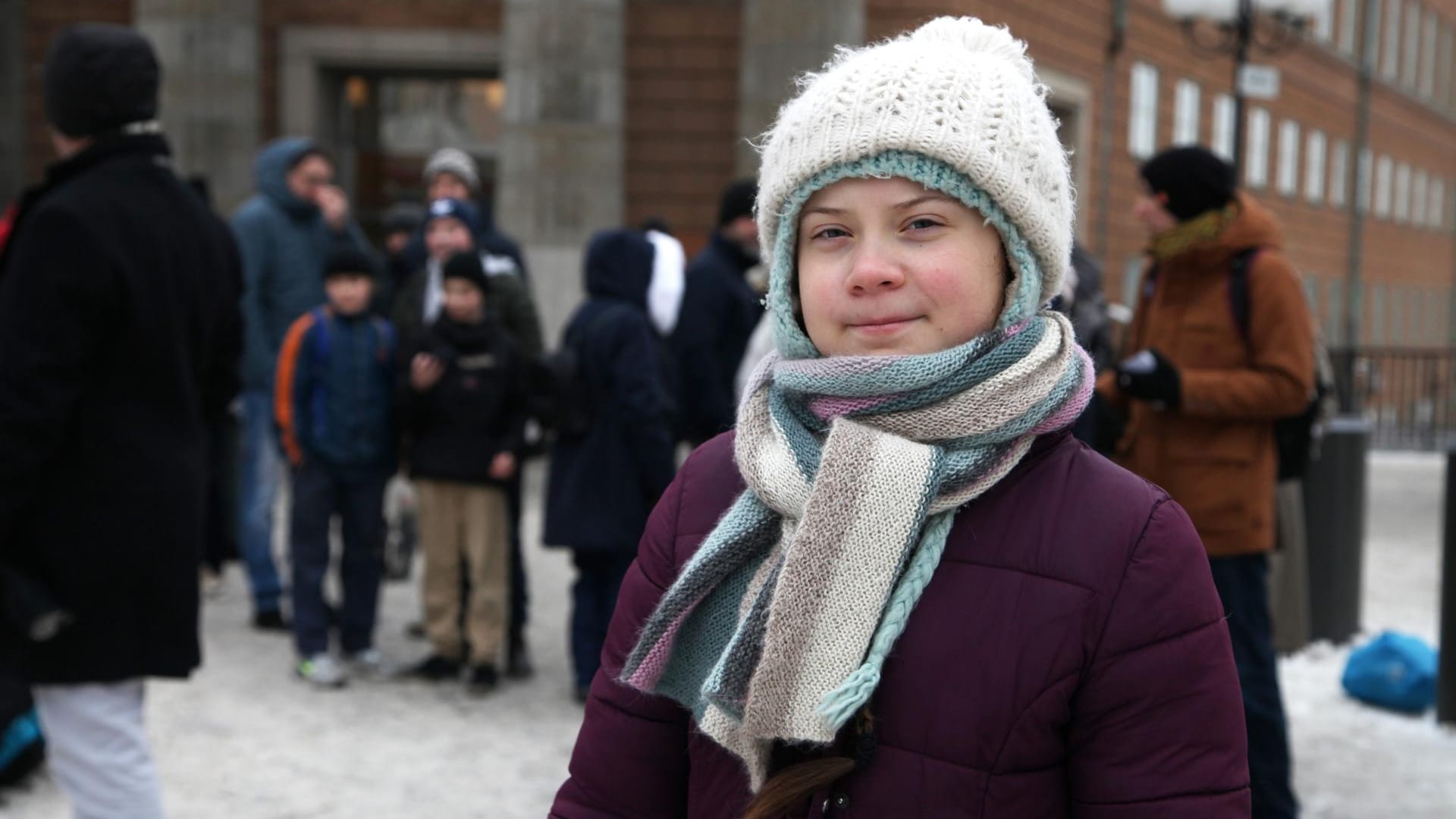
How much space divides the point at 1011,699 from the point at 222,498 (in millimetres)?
6863

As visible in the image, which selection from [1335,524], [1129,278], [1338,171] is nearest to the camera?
[1335,524]

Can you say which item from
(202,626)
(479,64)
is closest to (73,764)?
(202,626)

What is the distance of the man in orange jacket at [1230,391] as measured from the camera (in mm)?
4312

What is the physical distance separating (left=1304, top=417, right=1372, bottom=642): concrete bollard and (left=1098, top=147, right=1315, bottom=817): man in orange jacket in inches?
99.3

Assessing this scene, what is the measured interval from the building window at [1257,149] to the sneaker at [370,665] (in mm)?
20671

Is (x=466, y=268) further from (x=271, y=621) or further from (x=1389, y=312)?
(x=1389, y=312)

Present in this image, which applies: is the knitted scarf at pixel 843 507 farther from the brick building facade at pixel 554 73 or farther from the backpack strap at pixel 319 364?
the brick building facade at pixel 554 73

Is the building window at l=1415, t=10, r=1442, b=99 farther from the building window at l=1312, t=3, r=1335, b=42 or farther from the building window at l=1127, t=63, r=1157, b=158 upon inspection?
the building window at l=1127, t=63, r=1157, b=158

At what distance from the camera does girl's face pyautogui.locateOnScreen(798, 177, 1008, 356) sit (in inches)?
69.4

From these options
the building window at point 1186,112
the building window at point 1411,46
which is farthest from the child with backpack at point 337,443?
the building window at point 1411,46

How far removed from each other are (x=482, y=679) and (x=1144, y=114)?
50.5ft

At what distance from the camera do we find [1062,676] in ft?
5.46

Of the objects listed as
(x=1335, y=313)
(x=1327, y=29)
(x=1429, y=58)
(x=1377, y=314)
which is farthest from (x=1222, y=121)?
(x=1429, y=58)

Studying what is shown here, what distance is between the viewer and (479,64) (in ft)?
48.1
